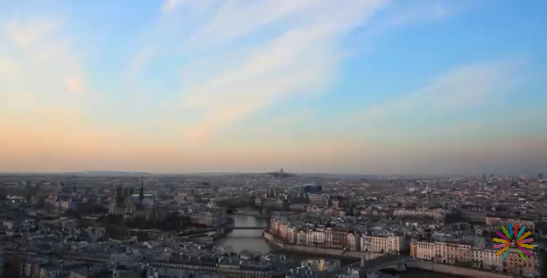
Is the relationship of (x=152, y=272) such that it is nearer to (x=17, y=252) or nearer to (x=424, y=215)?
(x=17, y=252)

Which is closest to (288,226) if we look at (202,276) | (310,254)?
(310,254)

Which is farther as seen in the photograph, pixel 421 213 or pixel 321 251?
pixel 421 213

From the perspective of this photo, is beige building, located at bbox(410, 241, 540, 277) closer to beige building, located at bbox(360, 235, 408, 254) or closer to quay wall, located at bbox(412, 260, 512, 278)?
quay wall, located at bbox(412, 260, 512, 278)

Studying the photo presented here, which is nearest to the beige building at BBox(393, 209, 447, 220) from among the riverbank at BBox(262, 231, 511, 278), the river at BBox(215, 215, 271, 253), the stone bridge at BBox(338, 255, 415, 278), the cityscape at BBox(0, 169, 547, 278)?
the cityscape at BBox(0, 169, 547, 278)

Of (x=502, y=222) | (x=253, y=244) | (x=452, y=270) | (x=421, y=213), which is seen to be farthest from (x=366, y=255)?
(x=421, y=213)

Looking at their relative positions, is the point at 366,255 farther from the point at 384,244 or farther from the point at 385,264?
the point at 385,264

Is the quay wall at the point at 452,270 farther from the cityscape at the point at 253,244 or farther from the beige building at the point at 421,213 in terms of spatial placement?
the beige building at the point at 421,213

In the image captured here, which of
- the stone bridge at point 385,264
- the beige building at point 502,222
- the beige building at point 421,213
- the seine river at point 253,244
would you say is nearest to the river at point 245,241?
the seine river at point 253,244

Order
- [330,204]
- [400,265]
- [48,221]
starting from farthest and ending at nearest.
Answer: [330,204] → [48,221] → [400,265]

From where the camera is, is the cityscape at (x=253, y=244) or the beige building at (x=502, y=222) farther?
the beige building at (x=502, y=222)

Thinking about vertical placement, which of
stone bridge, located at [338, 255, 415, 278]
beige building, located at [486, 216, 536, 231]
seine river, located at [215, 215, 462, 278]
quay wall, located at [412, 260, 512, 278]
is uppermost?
beige building, located at [486, 216, 536, 231]

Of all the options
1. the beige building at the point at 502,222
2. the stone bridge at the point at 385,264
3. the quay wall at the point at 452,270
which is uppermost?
the beige building at the point at 502,222
